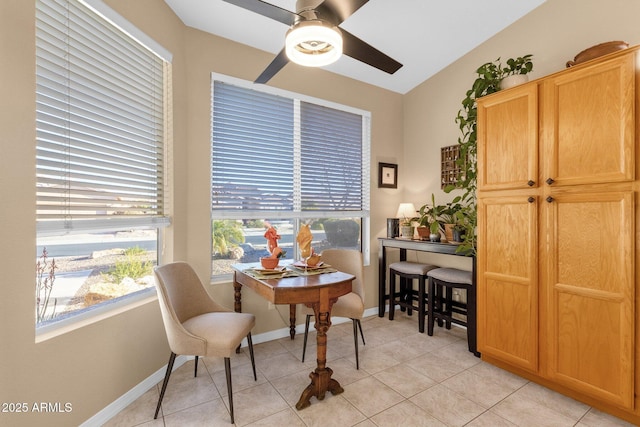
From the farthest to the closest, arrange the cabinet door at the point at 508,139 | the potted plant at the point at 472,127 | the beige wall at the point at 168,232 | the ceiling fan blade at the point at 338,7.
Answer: the potted plant at the point at 472,127
the cabinet door at the point at 508,139
the ceiling fan blade at the point at 338,7
the beige wall at the point at 168,232

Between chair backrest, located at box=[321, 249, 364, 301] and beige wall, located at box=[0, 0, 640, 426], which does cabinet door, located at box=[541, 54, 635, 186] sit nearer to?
beige wall, located at box=[0, 0, 640, 426]

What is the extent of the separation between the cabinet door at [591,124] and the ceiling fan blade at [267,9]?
185 centimetres

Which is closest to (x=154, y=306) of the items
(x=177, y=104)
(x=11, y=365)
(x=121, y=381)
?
(x=121, y=381)

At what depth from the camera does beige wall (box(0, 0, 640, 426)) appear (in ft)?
4.52

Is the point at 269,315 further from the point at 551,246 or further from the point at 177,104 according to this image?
the point at 551,246

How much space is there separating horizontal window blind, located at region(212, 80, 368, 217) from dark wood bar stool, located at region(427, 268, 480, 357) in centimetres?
125

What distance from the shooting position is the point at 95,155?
73.5 inches

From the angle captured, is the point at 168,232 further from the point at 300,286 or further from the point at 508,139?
the point at 508,139

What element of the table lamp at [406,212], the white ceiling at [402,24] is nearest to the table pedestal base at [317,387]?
the table lamp at [406,212]

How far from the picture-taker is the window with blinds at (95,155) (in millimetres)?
1597

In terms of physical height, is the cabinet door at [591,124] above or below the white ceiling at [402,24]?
below

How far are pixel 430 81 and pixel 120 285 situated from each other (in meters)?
3.93

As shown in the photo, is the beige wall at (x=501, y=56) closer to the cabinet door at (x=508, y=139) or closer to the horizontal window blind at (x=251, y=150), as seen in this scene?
the cabinet door at (x=508, y=139)

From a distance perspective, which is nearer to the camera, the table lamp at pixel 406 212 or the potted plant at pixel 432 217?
the potted plant at pixel 432 217
